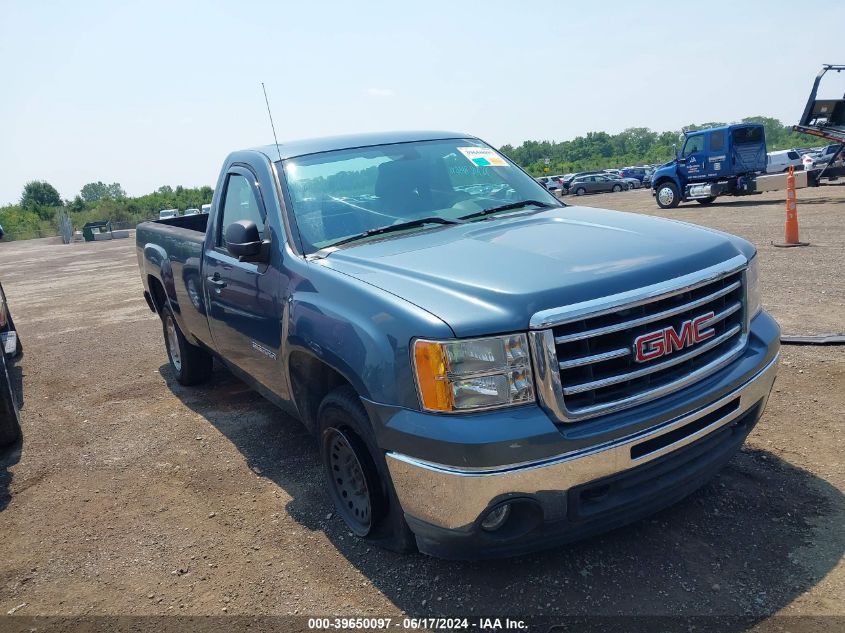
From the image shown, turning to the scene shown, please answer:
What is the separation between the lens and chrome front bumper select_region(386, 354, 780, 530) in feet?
7.70

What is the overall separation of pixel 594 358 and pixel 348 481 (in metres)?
1.37

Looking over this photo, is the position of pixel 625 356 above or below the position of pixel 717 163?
above

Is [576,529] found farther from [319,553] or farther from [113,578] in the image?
[113,578]

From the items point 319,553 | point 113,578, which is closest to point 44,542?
point 113,578

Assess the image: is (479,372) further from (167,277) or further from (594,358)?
(167,277)

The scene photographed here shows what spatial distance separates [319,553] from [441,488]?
1.07 metres

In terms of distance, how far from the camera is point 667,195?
2144cm

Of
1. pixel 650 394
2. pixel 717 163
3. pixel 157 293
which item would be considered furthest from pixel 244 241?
pixel 717 163

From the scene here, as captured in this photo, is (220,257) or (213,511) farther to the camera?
(220,257)

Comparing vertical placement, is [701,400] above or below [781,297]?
above

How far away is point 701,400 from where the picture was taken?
2652 millimetres

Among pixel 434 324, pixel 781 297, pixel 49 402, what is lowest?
pixel 781 297

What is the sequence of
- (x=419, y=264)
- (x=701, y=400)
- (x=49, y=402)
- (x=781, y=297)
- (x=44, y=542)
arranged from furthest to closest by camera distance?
(x=781, y=297) < (x=49, y=402) < (x=44, y=542) < (x=419, y=264) < (x=701, y=400)

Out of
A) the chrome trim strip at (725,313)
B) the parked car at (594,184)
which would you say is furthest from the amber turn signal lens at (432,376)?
the parked car at (594,184)
